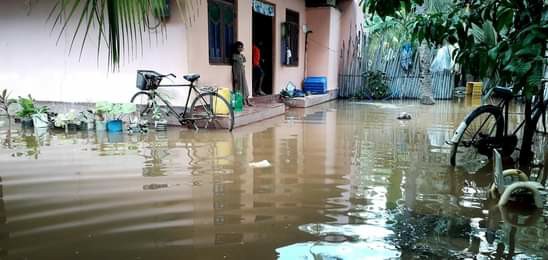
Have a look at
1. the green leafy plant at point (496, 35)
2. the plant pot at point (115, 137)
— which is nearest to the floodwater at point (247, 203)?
the plant pot at point (115, 137)

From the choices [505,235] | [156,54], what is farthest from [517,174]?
[156,54]

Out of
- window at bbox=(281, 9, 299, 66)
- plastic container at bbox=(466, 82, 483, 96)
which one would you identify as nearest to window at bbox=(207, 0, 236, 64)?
window at bbox=(281, 9, 299, 66)

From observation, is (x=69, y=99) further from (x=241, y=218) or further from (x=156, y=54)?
(x=241, y=218)

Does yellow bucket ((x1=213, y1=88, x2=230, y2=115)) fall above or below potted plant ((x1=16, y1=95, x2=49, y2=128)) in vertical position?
above

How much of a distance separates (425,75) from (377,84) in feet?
4.41

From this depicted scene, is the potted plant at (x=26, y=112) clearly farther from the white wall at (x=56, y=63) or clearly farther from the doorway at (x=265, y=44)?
the doorway at (x=265, y=44)

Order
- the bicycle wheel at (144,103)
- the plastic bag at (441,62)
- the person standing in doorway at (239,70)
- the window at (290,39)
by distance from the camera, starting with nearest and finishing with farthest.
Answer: the bicycle wheel at (144,103) < the person standing in doorway at (239,70) < the window at (290,39) < the plastic bag at (441,62)

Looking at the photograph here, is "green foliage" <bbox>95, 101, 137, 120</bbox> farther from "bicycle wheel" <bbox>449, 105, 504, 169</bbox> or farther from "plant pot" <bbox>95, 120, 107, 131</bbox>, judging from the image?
"bicycle wheel" <bbox>449, 105, 504, 169</bbox>

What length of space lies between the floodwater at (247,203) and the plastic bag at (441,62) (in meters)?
7.25

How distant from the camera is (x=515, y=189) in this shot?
11.7ft

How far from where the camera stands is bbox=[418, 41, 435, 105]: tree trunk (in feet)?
41.5

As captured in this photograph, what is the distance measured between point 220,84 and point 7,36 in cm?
430

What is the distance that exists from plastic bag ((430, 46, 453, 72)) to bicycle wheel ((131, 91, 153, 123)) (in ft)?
28.3

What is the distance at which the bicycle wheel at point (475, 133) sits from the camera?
4.76m
